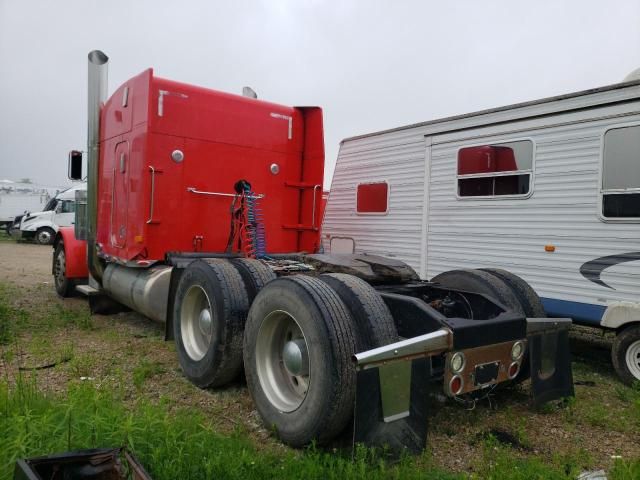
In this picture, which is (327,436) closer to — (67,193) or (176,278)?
(176,278)

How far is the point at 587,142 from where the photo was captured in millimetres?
5332

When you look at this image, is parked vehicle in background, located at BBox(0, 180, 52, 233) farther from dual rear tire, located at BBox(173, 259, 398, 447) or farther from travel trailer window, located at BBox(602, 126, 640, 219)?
travel trailer window, located at BBox(602, 126, 640, 219)

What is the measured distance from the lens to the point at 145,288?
5.80 metres

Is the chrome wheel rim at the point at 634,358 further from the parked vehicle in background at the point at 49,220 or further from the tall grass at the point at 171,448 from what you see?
the parked vehicle in background at the point at 49,220

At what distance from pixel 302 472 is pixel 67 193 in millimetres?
24225

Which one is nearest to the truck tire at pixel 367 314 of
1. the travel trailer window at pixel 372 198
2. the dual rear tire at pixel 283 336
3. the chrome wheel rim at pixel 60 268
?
the dual rear tire at pixel 283 336

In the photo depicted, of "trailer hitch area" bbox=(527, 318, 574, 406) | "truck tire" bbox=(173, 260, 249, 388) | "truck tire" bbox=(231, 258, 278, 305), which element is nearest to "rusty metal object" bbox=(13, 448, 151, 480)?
"truck tire" bbox=(173, 260, 249, 388)

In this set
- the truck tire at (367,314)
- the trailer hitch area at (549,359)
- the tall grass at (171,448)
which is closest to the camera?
the tall grass at (171,448)

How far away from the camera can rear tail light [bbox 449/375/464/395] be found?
2.95 meters

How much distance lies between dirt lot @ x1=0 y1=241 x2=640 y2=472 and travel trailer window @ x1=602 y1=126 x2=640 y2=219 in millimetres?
1717

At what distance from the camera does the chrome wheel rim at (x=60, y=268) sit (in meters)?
8.48

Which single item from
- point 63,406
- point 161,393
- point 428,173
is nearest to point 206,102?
point 428,173

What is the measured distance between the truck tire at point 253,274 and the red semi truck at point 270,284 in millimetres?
14

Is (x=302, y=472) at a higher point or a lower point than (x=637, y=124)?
lower
